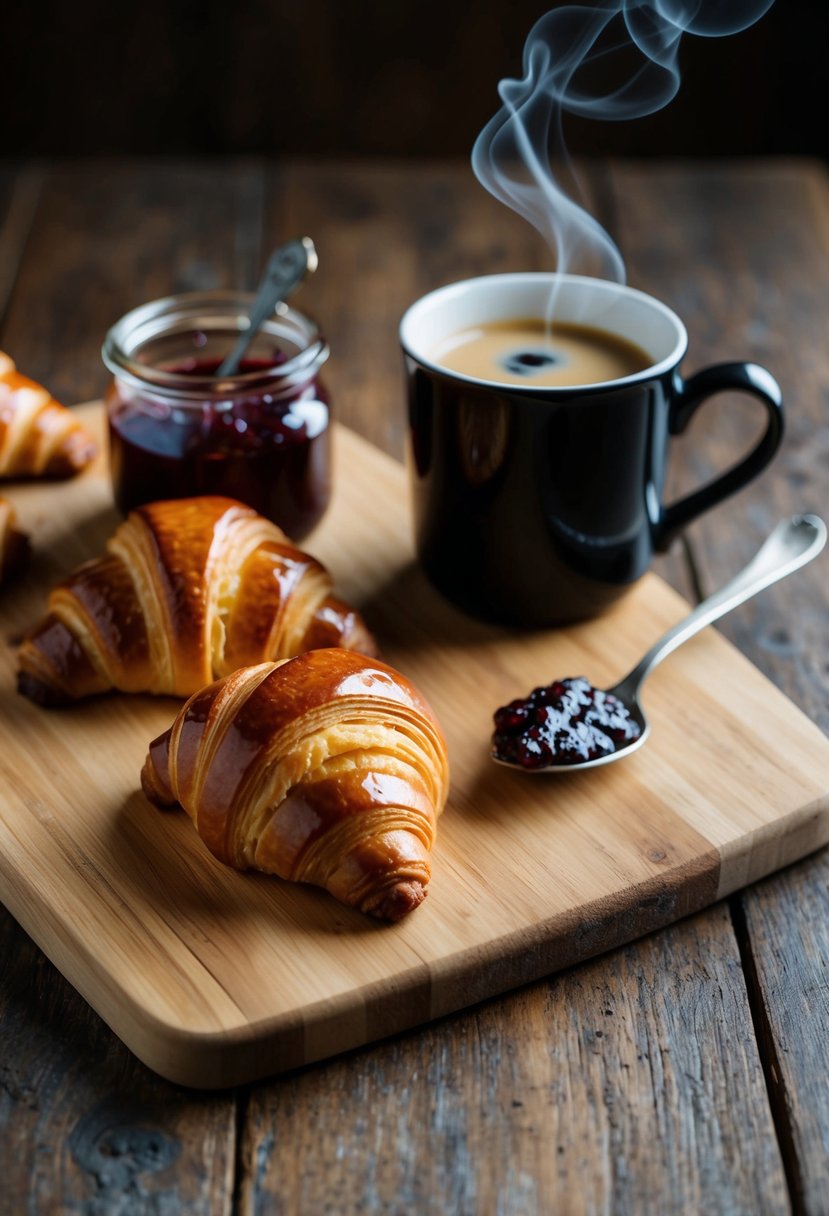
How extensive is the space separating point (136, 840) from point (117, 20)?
3.00m

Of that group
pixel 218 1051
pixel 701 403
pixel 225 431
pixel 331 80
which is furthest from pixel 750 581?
pixel 331 80

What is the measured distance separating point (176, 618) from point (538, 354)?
0.55m

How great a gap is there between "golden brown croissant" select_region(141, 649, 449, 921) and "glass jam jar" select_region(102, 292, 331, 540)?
46 cm

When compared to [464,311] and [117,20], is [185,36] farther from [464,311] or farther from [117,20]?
[464,311]

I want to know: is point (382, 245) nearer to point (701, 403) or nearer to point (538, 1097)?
point (701, 403)

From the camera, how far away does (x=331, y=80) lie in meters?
3.76

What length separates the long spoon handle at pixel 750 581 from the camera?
1503 millimetres

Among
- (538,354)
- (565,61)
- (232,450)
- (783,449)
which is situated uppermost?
(565,61)

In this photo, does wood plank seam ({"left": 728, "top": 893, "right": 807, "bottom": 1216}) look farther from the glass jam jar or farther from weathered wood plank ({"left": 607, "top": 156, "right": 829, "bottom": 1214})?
the glass jam jar

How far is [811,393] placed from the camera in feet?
7.40

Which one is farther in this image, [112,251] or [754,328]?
[112,251]

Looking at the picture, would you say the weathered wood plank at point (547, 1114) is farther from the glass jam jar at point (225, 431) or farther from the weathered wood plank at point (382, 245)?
the weathered wood plank at point (382, 245)

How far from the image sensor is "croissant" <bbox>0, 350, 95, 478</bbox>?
1.80m

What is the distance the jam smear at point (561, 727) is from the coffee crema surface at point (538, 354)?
1.22ft
